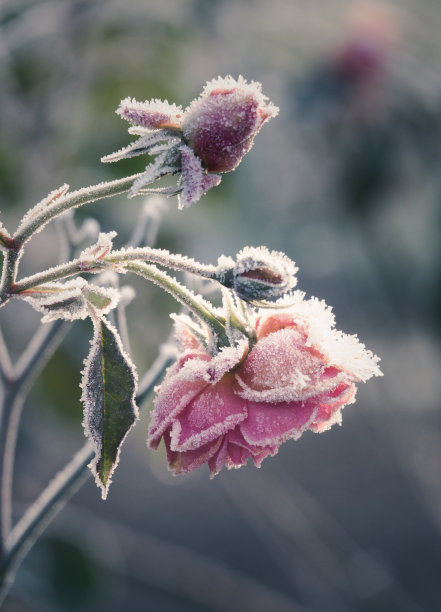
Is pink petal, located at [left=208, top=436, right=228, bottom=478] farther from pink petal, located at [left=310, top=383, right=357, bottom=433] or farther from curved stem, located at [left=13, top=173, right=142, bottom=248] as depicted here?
curved stem, located at [left=13, top=173, right=142, bottom=248]

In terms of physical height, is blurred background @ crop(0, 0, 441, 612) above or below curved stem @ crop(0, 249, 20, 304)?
above

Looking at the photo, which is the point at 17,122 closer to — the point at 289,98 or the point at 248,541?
the point at 289,98

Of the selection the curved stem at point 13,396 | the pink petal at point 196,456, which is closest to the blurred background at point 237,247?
the curved stem at point 13,396

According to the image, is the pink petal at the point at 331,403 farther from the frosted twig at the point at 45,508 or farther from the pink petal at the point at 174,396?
the frosted twig at the point at 45,508

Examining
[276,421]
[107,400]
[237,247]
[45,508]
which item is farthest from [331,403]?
[237,247]

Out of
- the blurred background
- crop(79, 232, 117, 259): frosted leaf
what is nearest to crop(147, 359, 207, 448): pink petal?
crop(79, 232, 117, 259): frosted leaf

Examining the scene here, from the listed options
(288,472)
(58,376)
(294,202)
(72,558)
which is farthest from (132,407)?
(294,202)

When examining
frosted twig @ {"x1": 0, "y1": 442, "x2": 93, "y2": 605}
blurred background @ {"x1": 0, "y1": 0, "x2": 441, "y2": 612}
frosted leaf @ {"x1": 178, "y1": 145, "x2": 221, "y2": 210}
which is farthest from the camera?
blurred background @ {"x1": 0, "y1": 0, "x2": 441, "y2": 612}

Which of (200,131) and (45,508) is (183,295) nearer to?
(200,131)
